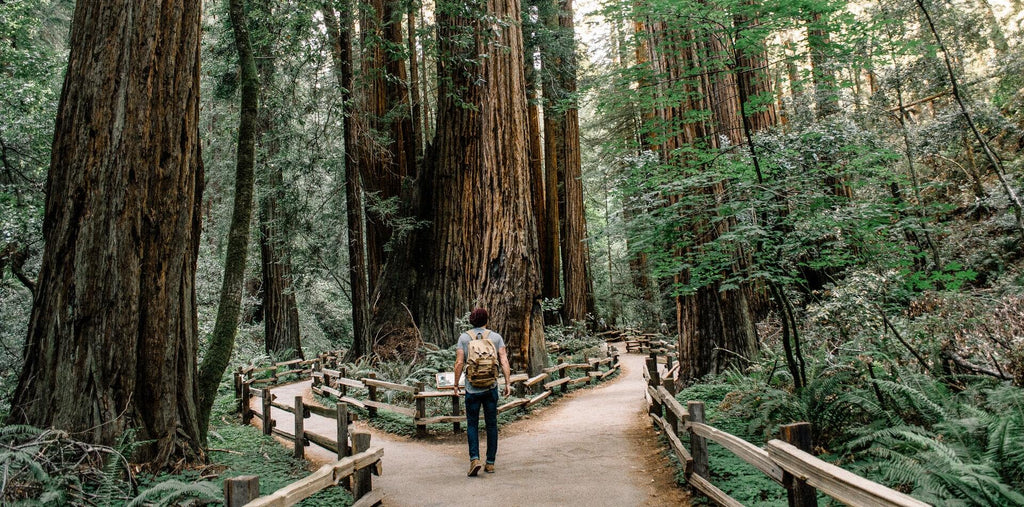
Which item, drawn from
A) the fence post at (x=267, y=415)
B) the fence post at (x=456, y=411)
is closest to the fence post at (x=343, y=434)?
the fence post at (x=456, y=411)

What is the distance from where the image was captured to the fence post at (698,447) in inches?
189

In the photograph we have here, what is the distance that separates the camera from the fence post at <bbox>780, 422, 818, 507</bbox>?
10.2ft

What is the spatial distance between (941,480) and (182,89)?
6.66 meters

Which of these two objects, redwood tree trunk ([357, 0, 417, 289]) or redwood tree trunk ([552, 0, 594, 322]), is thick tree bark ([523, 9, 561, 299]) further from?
redwood tree trunk ([357, 0, 417, 289])

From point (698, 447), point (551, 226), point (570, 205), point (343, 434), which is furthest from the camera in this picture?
point (570, 205)

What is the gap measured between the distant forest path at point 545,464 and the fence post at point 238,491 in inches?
89.5

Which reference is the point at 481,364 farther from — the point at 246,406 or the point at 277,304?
the point at 277,304

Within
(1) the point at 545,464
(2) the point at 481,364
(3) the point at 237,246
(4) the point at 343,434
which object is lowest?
(1) the point at 545,464

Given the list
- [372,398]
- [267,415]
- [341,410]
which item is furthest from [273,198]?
[341,410]

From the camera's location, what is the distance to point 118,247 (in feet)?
14.6

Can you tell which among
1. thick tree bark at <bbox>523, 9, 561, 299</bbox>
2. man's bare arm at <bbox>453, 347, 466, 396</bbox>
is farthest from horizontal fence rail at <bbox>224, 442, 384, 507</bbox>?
thick tree bark at <bbox>523, 9, 561, 299</bbox>

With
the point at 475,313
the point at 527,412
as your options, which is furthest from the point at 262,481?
the point at 527,412

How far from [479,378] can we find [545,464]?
1.49m

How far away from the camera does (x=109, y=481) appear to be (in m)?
Result: 3.78
